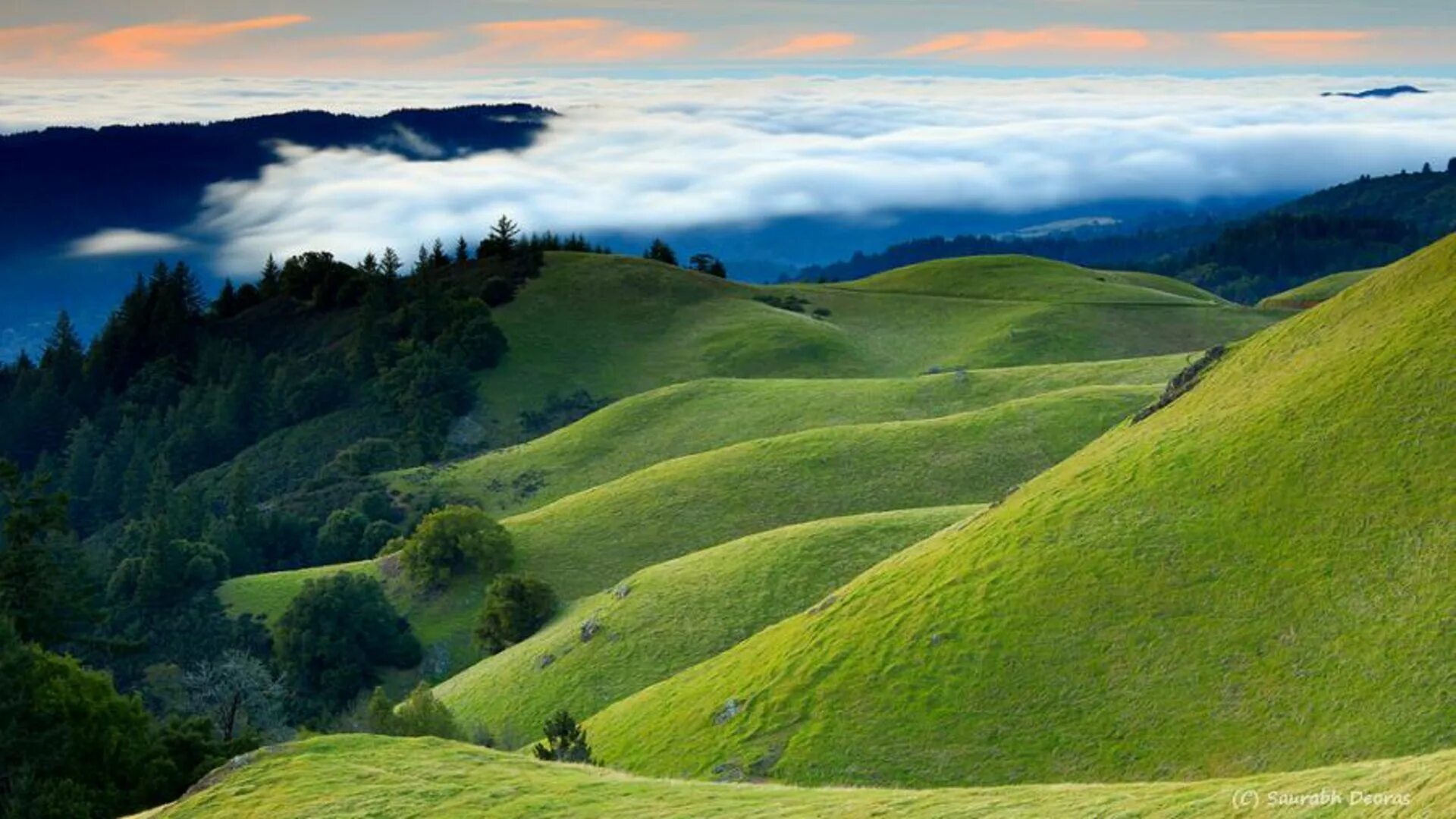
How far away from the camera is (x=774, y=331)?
507 ft

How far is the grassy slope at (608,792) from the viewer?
23.1 metres

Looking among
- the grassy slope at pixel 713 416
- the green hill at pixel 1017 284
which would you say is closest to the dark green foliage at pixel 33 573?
the grassy slope at pixel 713 416

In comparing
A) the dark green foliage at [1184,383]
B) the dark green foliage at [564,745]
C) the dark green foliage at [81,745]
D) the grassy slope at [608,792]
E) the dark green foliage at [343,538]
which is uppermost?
the dark green foliage at [1184,383]

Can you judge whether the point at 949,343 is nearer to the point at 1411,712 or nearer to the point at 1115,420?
the point at 1115,420

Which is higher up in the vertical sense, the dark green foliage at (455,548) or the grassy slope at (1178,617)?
the grassy slope at (1178,617)

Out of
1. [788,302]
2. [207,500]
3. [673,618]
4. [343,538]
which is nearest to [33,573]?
[673,618]

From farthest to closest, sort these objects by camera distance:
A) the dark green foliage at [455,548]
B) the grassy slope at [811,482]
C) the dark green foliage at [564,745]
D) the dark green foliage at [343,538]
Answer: the dark green foliage at [343,538] < the dark green foliage at [455,548] < the grassy slope at [811,482] < the dark green foliage at [564,745]

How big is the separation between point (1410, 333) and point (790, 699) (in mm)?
22864

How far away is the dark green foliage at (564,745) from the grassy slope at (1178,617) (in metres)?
2.20

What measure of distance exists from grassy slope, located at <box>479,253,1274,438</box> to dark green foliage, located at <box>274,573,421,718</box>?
59567 millimetres

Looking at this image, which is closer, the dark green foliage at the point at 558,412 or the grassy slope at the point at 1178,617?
the grassy slope at the point at 1178,617

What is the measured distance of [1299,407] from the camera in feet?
147

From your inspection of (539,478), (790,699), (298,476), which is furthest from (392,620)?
(298,476)

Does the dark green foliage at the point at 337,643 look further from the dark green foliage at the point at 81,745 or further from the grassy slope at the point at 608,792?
the grassy slope at the point at 608,792
